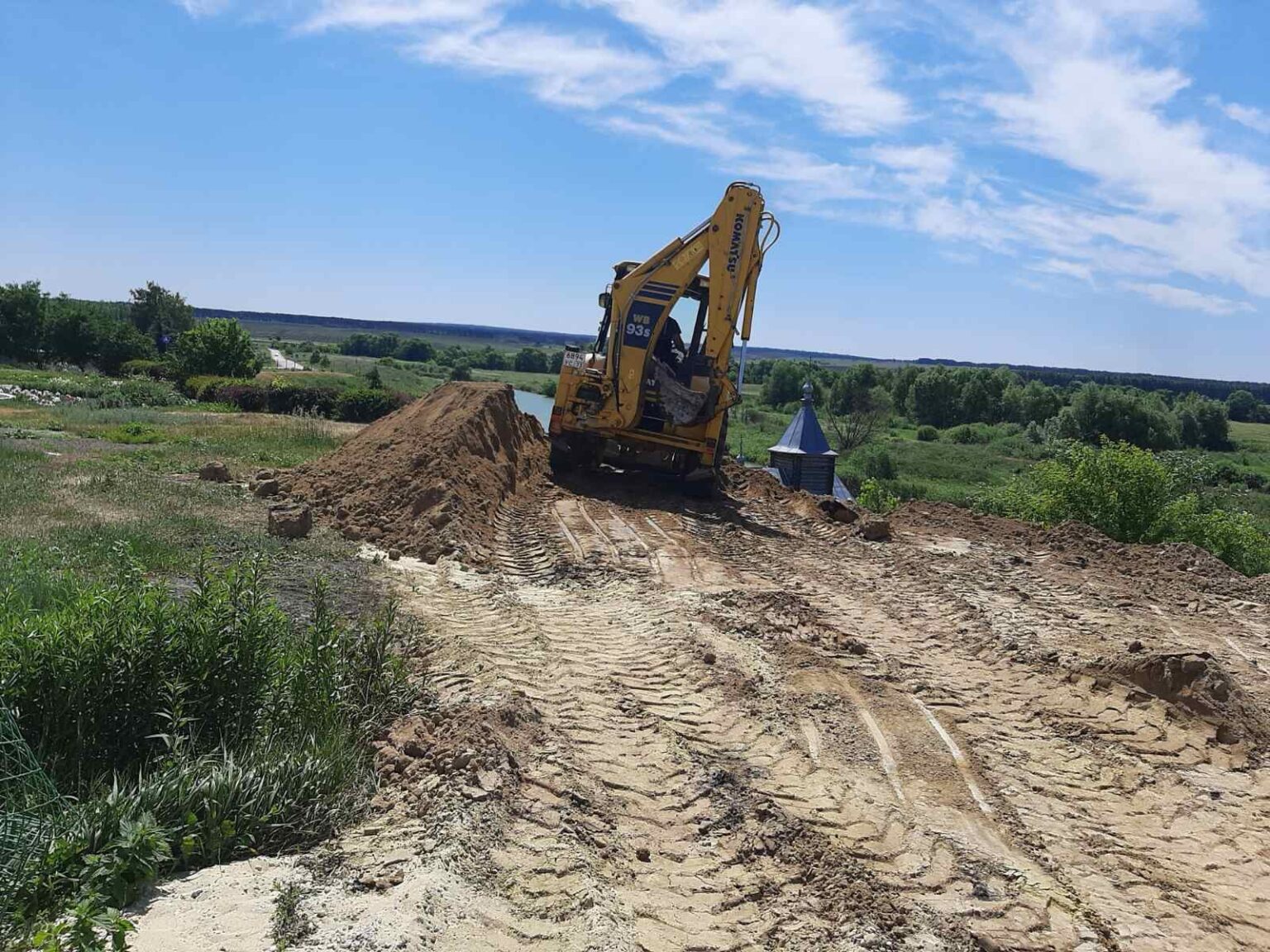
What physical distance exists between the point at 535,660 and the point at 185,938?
12.2 feet

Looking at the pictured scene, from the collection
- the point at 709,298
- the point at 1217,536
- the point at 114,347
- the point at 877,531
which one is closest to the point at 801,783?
Result: the point at 877,531

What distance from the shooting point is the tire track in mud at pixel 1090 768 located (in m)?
4.38

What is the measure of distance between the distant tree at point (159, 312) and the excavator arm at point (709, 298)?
2259 inches

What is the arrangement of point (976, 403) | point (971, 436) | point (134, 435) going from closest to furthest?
point (134, 435) → point (971, 436) → point (976, 403)

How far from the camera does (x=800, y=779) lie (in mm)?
5324

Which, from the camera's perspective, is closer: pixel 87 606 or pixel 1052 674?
pixel 87 606

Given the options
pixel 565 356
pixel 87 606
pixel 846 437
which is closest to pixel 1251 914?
pixel 87 606

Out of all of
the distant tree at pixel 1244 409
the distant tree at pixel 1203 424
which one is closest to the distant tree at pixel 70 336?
the distant tree at pixel 1203 424

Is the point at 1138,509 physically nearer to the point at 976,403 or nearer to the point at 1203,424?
the point at 1203,424

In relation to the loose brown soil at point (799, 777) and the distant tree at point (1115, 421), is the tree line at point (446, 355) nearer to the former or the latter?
the distant tree at point (1115, 421)

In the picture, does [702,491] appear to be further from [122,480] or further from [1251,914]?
[1251,914]

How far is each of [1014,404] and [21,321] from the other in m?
78.0

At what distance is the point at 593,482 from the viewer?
15219mm

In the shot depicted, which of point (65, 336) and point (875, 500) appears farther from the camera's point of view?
point (65, 336)
